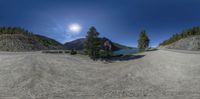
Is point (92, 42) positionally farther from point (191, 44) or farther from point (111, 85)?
point (191, 44)

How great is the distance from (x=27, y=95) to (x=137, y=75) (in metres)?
10.1

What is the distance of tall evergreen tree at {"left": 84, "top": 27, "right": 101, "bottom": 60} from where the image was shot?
3588cm

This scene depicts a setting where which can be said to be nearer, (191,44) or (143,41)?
(191,44)

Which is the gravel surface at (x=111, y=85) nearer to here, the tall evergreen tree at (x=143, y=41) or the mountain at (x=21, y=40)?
the tall evergreen tree at (x=143, y=41)

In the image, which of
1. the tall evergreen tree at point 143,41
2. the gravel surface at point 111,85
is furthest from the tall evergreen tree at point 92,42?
the tall evergreen tree at point 143,41

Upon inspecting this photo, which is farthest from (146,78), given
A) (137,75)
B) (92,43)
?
(92,43)

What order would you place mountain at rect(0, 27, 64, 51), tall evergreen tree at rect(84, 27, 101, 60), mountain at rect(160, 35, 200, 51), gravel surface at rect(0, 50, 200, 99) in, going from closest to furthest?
gravel surface at rect(0, 50, 200, 99)
tall evergreen tree at rect(84, 27, 101, 60)
mountain at rect(160, 35, 200, 51)
mountain at rect(0, 27, 64, 51)

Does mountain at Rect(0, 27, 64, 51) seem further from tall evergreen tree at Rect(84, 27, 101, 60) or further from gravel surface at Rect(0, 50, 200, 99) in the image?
gravel surface at Rect(0, 50, 200, 99)

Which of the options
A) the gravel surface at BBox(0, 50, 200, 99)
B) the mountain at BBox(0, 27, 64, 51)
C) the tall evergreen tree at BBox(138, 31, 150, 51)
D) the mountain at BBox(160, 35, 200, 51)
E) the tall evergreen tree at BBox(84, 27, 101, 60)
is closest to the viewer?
the gravel surface at BBox(0, 50, 200, 99)

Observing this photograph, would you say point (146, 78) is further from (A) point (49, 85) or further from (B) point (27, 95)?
(B) point (27, 95)

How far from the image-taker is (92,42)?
36281 mm

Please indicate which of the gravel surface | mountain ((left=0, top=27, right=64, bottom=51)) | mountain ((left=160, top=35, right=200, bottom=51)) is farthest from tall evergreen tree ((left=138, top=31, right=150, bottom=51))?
the gravel surface

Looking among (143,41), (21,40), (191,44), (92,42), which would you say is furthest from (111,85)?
(21,40)

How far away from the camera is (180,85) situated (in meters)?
12.6
